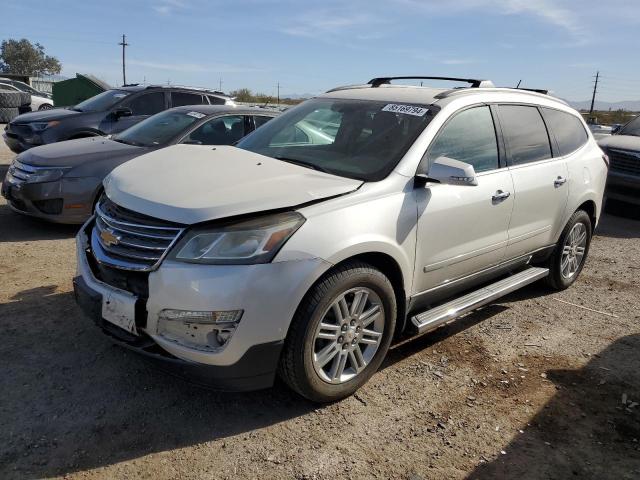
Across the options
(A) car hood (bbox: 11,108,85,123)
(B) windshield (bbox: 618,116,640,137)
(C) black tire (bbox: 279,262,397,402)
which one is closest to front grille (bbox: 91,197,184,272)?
(C) black tire (bbox: 279,262,397,402)

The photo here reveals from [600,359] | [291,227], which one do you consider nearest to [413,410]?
[291,227]

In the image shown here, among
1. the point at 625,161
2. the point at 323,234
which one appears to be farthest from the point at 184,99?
the point at 323,234

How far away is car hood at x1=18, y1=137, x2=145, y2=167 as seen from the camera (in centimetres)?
602

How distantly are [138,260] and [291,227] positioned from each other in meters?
0.82

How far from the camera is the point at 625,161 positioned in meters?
8.96

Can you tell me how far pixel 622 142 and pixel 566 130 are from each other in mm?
5265

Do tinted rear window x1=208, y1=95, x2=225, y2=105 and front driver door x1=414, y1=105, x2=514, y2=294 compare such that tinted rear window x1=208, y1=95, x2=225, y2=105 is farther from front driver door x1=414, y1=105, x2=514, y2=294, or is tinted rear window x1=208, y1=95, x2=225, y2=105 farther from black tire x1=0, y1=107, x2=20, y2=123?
black tire x1=0, y1=107, x2=20, y2=123

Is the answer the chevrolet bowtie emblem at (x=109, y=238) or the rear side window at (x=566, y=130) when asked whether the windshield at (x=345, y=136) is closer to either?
the chevrolet bowtie emblem at (x=109, y=238)

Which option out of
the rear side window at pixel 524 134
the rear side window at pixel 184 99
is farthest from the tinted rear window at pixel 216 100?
the rear side window at pixel 524 134

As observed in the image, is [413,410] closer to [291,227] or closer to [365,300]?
[365,300]

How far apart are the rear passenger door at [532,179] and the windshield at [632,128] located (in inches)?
258

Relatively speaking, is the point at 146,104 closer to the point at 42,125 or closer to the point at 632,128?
the point at 42,125

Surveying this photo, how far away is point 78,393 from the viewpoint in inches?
123

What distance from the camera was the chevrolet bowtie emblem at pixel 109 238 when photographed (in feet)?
9.81
